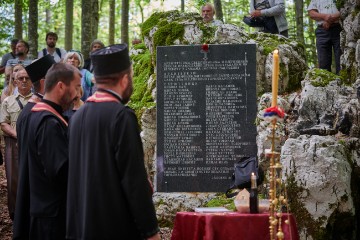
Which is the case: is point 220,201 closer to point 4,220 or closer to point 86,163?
point 4,220

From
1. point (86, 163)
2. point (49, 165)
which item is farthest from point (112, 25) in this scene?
point (86, 163)

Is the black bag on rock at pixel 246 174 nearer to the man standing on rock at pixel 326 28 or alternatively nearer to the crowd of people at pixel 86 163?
the crowd of people at pixel 86 163

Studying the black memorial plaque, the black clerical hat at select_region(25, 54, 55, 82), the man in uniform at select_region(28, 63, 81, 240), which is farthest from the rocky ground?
the man in uniform at select_region(28, 63, 81, 240)

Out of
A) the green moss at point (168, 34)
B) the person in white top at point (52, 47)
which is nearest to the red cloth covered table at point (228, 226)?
the green moss at point (168, 34)

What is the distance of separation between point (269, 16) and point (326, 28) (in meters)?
1.21

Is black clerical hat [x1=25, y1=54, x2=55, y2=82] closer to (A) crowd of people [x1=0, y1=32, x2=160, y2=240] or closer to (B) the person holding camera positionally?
(A) crowd of people [x1=0, y1=32, x2=160, y2=240]

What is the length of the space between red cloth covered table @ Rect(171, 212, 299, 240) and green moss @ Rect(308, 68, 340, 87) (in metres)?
3.50

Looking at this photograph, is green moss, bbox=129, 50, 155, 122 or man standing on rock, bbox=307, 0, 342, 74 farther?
man standing on rock, bbox=307, 0, 342, 74

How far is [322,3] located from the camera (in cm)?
1081

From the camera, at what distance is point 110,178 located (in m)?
4.20

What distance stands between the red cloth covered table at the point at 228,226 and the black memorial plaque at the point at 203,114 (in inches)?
131

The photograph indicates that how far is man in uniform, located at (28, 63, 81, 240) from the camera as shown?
16.0ft

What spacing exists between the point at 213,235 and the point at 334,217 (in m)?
2.14

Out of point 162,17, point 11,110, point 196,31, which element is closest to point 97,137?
point 11,110
